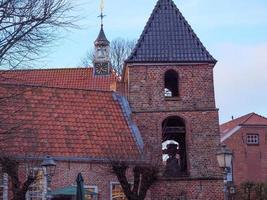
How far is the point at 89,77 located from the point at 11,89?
16281 mm

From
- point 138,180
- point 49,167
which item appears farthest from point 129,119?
point 49,167

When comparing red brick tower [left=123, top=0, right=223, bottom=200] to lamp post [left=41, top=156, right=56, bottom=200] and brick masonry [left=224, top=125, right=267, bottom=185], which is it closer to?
lamp post [left=41, top=156, right=56, bottom=200]

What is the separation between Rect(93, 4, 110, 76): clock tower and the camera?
→ 110 ft

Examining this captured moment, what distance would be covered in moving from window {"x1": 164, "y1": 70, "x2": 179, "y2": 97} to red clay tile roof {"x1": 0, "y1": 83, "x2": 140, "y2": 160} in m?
2.17

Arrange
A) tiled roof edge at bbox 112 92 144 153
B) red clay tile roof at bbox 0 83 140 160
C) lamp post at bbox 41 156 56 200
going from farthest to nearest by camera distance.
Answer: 1. tiled roof edge at bbox 112 92 144 153
2. red clay tile roof at bbox 0 83 140 160
3. lamp post at bbox 41 156 56 200

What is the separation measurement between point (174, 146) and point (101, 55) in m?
15.6

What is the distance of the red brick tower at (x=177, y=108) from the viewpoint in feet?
67.6

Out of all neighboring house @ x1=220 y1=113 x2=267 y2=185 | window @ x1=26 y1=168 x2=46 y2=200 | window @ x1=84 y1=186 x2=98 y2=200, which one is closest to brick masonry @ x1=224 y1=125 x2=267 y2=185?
neighboring house @ x1=220 y1=113 x2=267 y2=185

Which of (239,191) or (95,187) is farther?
(239,191)

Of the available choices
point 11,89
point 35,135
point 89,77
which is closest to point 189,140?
point 35,135

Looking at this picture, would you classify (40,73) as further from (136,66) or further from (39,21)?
(39,21)

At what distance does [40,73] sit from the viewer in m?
31.9

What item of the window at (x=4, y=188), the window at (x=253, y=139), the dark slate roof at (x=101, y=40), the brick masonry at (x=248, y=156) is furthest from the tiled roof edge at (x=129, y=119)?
the window at (x=253, y=139)

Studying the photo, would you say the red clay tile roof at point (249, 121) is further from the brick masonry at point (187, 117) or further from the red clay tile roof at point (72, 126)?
the red clay tile roof at point (72, 126)
